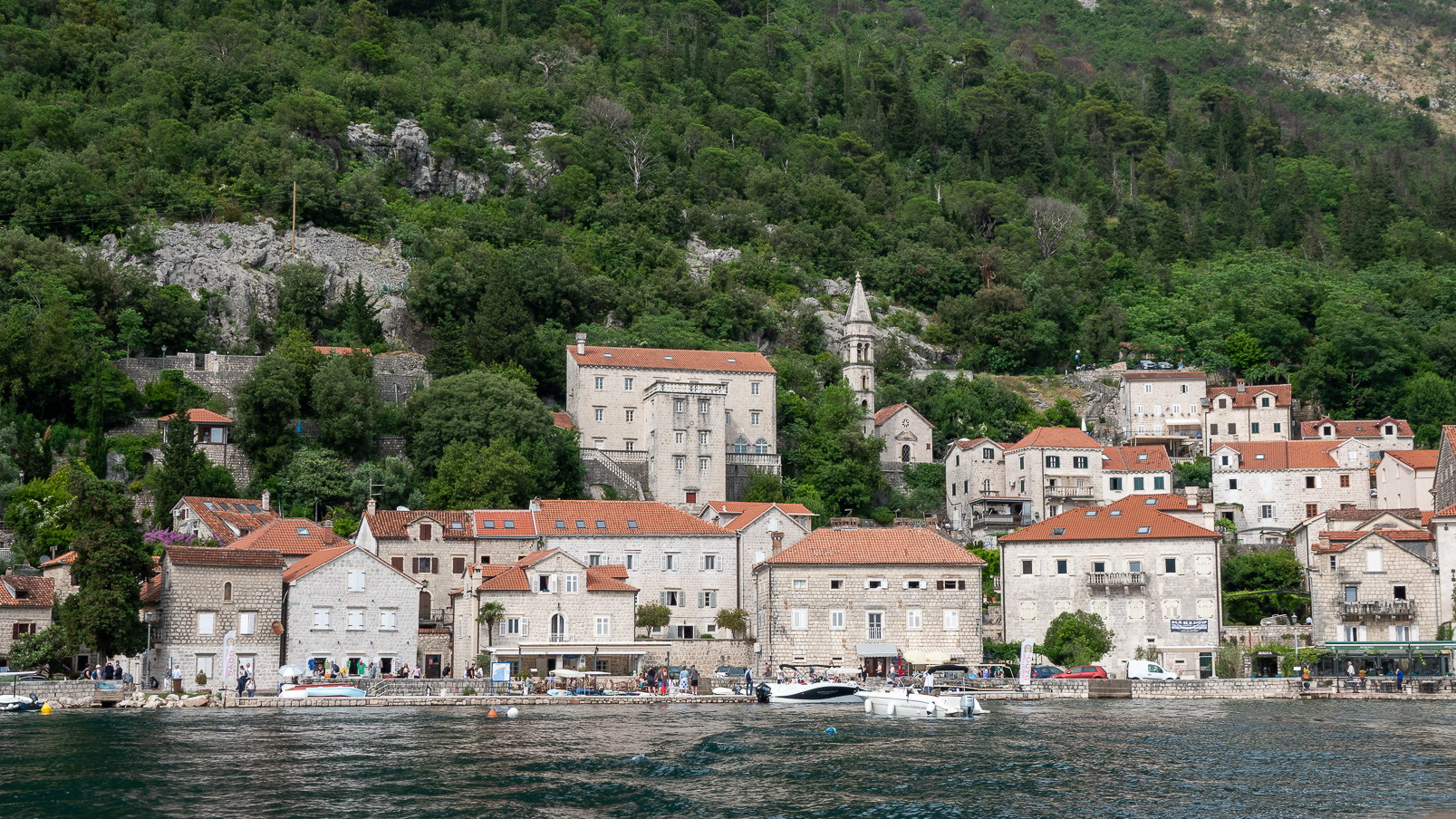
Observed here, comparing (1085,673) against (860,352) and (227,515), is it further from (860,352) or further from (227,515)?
(860,352)

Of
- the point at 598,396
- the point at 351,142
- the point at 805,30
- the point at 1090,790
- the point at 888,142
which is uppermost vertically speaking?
the point at 805,30

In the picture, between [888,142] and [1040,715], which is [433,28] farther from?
[1040,715]

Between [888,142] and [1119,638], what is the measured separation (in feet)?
305

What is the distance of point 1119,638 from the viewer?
67.6 m

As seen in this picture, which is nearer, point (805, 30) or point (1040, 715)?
point (1040, 715)

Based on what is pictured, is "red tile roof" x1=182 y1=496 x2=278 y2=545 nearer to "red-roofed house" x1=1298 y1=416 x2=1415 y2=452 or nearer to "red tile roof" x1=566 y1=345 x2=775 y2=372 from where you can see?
"red tile roof" x1=566 y1=345 x2=775 y2=372

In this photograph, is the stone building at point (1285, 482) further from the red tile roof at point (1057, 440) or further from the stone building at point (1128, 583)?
the stone building at point (1128, 583)

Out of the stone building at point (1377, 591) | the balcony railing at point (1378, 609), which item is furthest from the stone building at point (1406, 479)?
the balcony railing at point (1378, 609)

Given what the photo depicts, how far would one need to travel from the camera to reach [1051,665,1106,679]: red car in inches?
2485

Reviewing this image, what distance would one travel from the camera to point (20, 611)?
6197cm

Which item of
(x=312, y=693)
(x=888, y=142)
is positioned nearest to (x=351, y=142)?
(x=888, y=142)

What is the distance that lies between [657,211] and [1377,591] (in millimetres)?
67787

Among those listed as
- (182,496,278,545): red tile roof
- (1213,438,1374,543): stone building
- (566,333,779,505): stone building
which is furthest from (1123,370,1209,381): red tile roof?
(182,496,278,545): red tile roof

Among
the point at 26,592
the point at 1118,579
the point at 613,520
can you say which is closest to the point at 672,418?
the point at 613,520
